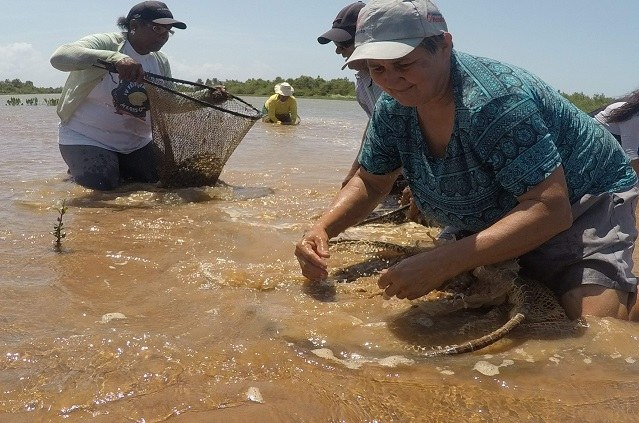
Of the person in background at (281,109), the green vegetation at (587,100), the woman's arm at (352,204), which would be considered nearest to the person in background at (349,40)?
the woman's arm at (352,204)

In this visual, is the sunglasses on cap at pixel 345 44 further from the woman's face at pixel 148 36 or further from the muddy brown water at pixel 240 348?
the muddy brown water at pixel 240 348

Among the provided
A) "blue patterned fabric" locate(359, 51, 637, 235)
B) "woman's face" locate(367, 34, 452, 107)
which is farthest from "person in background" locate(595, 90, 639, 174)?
"woman's face" locate(367, 34, 452, 107)

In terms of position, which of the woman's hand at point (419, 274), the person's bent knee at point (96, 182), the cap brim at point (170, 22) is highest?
the cap brim at point (170, 22)

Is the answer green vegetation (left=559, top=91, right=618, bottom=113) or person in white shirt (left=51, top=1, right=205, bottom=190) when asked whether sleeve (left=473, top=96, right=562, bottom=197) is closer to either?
person in white shirt (left=51, top=1, right=205, bottom=190)

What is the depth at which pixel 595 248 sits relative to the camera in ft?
8.15

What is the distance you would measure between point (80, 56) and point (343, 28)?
6.48 feet

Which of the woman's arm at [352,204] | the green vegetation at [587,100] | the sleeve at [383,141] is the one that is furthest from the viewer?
the green vegetation at [587,100]

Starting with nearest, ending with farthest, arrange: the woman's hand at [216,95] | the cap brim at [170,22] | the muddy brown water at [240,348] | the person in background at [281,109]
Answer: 1. the muddy brown water at [240,348]
2. the cap brim at [170,22]
3. the woman's hand at [216,95]
4. the person in background at [281,109]

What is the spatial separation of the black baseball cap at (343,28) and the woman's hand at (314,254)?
7.27 feet

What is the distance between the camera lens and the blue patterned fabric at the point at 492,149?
7.06ft

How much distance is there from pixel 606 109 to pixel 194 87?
3220 mm

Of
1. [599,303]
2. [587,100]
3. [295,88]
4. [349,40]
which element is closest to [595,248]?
[599,303]

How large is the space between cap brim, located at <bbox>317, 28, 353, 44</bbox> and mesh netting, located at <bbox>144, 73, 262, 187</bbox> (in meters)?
1.12

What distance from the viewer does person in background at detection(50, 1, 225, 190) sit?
508cm
